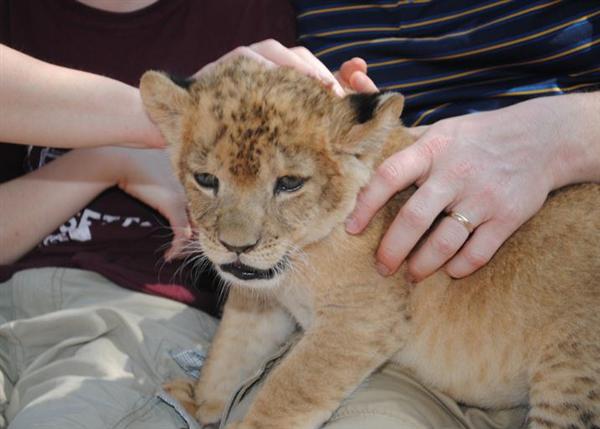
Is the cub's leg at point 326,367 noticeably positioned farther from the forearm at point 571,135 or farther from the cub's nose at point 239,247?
the forearm at point 571,135

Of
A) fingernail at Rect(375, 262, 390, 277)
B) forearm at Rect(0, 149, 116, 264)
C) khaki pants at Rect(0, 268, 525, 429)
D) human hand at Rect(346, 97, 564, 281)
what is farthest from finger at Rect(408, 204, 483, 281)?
forearm at Rect(0, 149, 116, 264)

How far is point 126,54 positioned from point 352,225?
67.2 inches

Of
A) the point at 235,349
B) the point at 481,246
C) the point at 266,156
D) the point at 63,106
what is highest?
the point at 266,156

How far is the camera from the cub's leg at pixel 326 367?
2721 millimetres

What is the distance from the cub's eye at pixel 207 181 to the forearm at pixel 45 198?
1005mm

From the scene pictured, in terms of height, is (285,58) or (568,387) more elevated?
(285,58)

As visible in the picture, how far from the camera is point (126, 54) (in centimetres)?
379

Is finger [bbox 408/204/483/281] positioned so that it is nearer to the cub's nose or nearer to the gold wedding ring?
the gold wedding ring

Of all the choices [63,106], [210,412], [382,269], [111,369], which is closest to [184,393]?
[210,412]

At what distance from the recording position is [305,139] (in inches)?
105

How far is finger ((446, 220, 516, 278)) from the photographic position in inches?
111

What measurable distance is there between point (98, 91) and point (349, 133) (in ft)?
3.62

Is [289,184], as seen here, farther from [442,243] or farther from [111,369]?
[111,369]

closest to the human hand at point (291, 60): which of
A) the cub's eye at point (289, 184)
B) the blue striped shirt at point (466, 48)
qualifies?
the cub's eye at point (289, 184)
